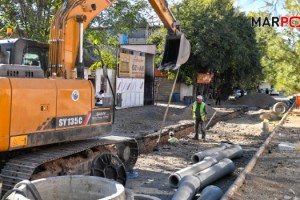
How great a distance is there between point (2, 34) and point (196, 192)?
9681mm

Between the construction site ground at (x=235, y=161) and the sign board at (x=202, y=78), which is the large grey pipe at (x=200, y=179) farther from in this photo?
the sign board at (x=202, y=78)

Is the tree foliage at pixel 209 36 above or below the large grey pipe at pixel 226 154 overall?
above

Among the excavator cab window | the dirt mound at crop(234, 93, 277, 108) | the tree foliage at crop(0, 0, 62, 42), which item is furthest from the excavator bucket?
the dirt mound at crop(234, 93, 277, 108)

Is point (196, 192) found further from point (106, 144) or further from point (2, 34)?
point (2, 34)

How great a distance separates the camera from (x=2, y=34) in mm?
14047

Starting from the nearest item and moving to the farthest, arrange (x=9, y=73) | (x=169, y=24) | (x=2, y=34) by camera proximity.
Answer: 1. (x=9, y=73)
2. (x=169, y=24)
3. (x=2, y=34)

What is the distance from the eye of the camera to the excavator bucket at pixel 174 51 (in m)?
10.2

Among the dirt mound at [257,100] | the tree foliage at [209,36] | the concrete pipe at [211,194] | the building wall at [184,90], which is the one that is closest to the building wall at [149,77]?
the tree foliage at [209,36]

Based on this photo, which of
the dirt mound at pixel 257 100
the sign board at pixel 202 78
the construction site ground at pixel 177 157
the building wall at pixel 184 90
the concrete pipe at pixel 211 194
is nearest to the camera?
the concrete pipe at pixel 211 194

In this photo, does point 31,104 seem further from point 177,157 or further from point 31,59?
point 177,157

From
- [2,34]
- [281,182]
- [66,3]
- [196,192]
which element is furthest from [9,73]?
[2,34]

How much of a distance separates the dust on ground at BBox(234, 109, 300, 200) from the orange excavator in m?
2.67

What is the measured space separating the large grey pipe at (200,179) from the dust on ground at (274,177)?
639 mm

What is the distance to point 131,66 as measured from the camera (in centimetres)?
2886
